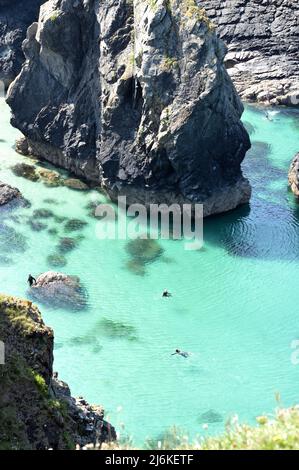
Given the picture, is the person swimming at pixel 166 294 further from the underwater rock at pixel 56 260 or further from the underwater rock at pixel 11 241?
the underwater rock at pixel 11 241

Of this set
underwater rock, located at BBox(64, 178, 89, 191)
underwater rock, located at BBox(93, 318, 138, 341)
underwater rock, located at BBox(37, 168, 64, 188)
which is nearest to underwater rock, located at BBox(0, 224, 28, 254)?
underwater rock, located at BBox(37, 168, 64, 188)

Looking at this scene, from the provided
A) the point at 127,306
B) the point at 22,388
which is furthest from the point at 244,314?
the point at 22,388

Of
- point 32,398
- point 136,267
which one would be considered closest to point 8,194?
point 136,267

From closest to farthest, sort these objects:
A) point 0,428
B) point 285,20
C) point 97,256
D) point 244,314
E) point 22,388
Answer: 1. point 0,428
2. point 22,388
3. point 244,314
4. point 97,256
5. point 285,20

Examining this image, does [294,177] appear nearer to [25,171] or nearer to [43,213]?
[43,213]
